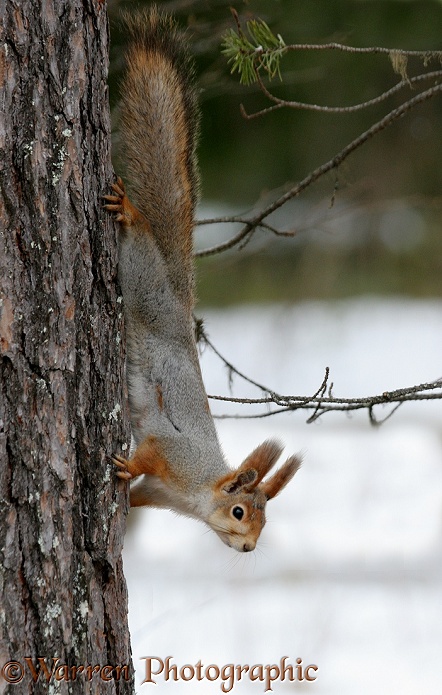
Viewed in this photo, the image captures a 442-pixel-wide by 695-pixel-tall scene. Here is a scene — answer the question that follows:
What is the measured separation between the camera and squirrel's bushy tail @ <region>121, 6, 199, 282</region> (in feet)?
5.91

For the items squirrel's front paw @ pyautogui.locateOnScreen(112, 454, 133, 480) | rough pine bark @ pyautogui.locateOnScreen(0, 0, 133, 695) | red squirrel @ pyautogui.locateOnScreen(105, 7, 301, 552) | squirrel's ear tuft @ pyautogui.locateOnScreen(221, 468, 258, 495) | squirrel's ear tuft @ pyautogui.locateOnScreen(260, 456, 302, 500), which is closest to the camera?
rough pine bark @ pyautogui.locateOnScreen(0, 0, 133, 695)

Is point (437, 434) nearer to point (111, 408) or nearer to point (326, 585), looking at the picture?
point (326, 585)

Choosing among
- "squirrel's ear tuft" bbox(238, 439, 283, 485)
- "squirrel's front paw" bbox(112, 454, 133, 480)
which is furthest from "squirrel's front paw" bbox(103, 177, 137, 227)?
"squirrel's ear tuft" bbox(238, 439, 283, 485)

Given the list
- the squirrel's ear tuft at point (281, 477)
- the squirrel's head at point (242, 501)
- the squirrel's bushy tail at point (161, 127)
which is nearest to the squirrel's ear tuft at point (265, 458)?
the squirrel's head at point (242, 501)

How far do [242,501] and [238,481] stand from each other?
57mm

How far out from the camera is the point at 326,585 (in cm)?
404

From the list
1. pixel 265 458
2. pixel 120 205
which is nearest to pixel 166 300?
pixel 120 205

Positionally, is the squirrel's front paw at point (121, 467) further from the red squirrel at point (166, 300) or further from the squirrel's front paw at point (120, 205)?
the squirrel's front paw at point (120, 205)

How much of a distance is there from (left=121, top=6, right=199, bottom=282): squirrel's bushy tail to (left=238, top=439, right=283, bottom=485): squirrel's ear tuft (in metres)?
0.45

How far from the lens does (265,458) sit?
6.68 feet

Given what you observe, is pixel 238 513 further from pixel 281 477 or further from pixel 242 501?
pixel 281 477

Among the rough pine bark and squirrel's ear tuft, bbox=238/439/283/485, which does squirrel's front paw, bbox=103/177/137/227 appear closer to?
the rough pine bark

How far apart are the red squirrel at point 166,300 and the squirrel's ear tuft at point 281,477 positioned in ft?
0.29

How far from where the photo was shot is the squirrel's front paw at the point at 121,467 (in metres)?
1.55
